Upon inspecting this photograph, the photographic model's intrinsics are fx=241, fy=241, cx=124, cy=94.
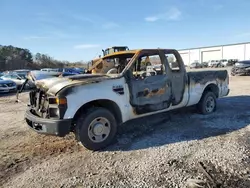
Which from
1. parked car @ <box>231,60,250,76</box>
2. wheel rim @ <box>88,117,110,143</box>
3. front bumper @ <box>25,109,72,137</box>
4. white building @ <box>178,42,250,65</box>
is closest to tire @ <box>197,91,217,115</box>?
wheel rim @ <box>88,117,110,143</box>

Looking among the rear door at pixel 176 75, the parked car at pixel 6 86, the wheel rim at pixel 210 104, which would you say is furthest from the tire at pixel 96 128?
the parked car at pixel 6 86

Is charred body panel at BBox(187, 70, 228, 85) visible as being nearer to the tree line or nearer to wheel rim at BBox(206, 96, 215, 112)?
wheel rim at BBox(206, 96, 215, 112)

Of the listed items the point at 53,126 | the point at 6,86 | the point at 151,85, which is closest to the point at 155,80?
the point at 151,85

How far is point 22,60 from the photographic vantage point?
158 feet

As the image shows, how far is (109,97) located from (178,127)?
2022 mm

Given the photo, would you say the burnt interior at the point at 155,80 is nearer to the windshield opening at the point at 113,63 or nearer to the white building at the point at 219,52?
the windshield opening at the point at 113,63

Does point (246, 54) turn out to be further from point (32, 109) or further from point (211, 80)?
point (32, 109)

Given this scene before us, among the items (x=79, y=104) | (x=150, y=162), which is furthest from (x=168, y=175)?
(x=79, y=104)

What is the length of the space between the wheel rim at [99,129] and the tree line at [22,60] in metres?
44.4

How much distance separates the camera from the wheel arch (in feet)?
14.6

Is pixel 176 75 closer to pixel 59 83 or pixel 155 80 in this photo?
pixel 155 80

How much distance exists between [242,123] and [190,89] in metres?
1.45

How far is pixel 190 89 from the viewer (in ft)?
20.1

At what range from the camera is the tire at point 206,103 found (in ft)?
21.7
